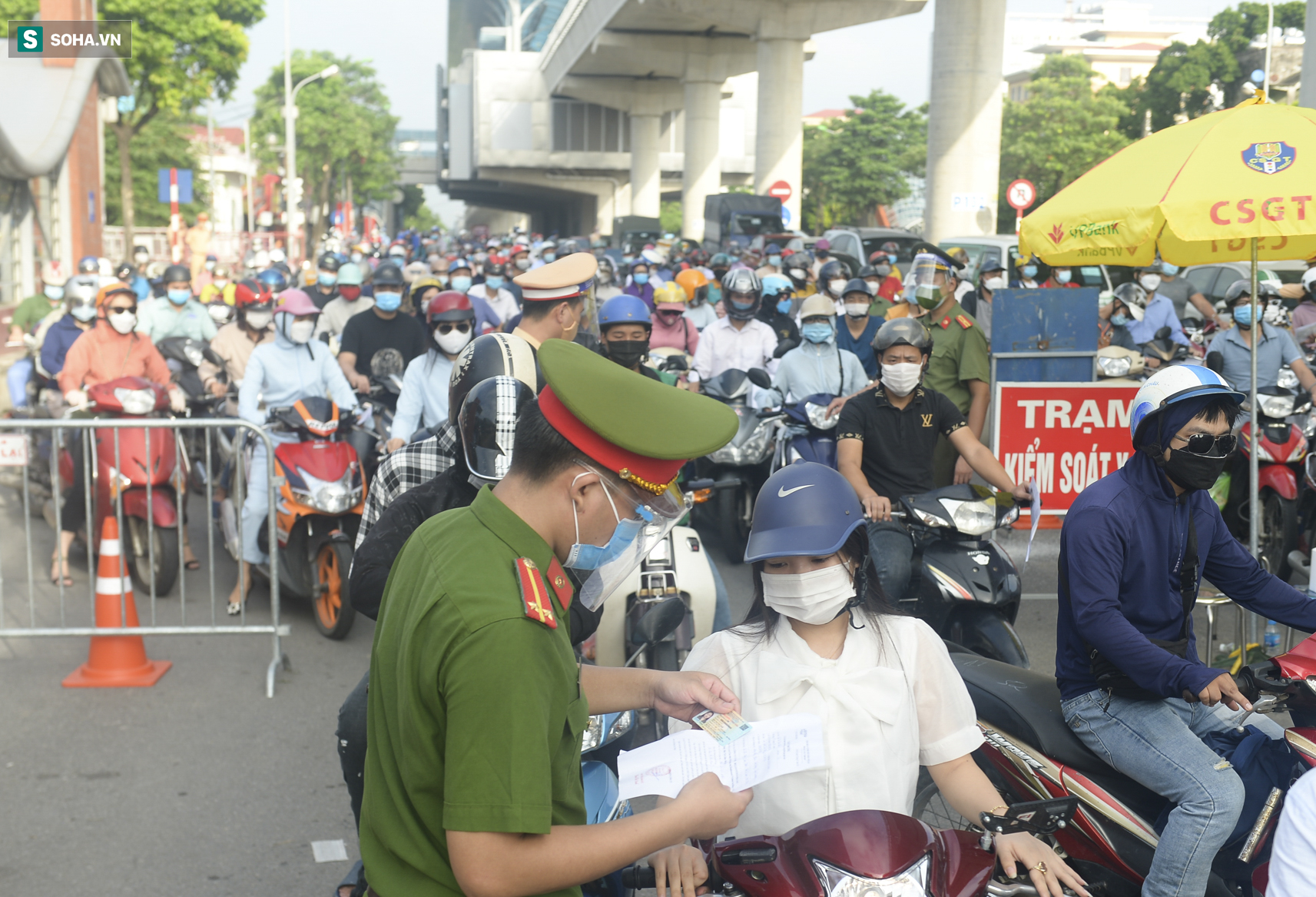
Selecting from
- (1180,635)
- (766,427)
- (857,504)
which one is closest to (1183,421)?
(1180,635)

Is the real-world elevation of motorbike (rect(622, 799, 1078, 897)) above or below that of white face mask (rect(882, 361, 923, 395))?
below

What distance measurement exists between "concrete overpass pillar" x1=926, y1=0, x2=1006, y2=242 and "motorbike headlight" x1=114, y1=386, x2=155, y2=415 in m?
23.6

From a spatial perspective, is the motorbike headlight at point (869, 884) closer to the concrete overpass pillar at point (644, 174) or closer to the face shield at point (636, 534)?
the face shield at point (636, 534)

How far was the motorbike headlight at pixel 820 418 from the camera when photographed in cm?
811

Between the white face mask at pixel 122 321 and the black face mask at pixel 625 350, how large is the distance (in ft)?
13.8

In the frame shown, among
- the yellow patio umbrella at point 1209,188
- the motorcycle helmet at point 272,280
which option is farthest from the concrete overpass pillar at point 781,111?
the yellow patio umbrella at point 1209,188

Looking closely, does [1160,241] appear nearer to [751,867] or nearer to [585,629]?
[585,629]

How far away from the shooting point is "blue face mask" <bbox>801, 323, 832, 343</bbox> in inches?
344

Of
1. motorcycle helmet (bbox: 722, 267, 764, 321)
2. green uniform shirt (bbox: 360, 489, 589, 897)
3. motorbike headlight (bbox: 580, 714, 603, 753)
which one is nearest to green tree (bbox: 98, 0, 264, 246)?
motorcycle helmet (bbox: 722, 267, 764, 321)

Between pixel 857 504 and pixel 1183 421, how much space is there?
1004mm

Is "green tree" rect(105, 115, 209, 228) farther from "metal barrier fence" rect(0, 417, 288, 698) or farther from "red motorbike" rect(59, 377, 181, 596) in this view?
"metal barrier fence" rect(0, 417, 288, 698)

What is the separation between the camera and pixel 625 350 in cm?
656

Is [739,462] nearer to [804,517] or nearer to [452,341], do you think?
[452,341]

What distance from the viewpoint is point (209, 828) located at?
15.9 feet
